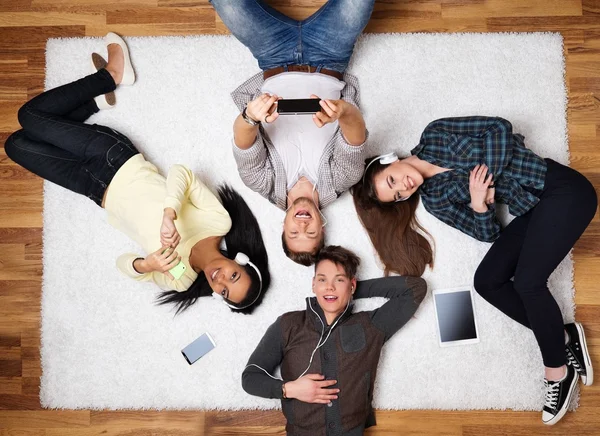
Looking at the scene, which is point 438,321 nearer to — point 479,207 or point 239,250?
point 479,207

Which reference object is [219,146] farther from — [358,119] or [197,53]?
[358,119]

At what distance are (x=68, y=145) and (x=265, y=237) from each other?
3.19 feet

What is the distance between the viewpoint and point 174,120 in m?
2.62

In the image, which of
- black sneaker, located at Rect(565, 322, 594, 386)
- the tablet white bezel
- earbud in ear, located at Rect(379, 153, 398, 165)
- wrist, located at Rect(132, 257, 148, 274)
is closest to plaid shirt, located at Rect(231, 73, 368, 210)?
earbud in ear, located at Rect(379, 153, 398, 165)

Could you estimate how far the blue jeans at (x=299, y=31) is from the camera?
2.34 m

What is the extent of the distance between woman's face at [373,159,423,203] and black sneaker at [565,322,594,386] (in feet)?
3.21

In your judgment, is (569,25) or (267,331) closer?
(267,331)

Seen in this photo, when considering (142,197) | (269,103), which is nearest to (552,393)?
(269,103)

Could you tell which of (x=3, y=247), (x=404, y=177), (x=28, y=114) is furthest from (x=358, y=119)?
(x=3, y=247)

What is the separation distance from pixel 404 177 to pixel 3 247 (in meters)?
1.91

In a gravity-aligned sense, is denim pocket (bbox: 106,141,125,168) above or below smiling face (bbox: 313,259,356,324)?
above

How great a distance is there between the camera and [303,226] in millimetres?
2207

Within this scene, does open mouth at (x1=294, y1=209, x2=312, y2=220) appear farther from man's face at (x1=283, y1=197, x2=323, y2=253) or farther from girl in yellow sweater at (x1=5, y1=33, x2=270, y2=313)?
girl in yellow sweater at (x1=5, y1=33, x2=270, y2=313)

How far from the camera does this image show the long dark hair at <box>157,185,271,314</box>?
249 centimetres
